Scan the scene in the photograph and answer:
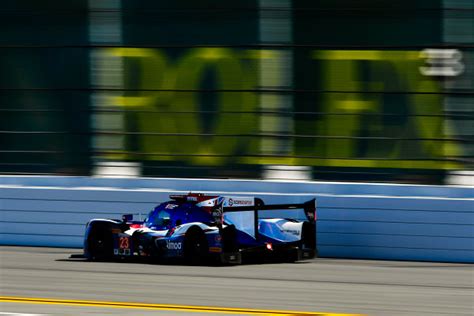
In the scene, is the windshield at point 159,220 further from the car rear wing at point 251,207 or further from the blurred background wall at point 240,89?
the blurred background wall at point 240,89

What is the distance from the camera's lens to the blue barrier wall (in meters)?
14.5

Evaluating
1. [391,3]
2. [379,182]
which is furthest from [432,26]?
[379,182]

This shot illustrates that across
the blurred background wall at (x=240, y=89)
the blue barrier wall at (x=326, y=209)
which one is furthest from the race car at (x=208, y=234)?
the blurred background wall at (x=240, y=89)

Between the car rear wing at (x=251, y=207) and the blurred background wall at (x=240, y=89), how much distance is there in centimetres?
147

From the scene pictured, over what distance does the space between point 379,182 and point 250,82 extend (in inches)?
102

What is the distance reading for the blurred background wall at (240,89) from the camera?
15172 millimetres

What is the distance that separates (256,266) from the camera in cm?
1362

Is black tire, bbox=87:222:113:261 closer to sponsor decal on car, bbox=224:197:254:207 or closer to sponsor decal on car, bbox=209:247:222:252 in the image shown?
sponsor decal on car, bbox=209:247:222:252

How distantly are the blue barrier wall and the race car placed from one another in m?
0.89

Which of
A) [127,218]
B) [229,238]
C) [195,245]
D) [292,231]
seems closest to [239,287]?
[229,238]

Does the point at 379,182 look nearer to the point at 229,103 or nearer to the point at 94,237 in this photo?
the point at 229,103

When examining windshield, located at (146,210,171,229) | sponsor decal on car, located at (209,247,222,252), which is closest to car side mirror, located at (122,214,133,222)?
windshield, located at (146,210,171,229)

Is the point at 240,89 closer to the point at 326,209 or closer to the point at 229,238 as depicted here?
the point at 326,209

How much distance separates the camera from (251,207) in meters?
13.8
